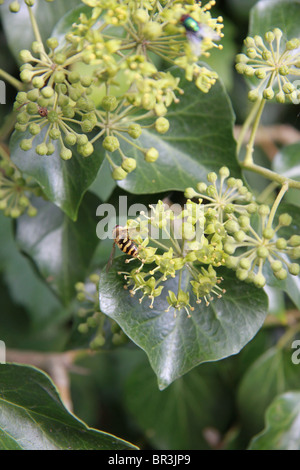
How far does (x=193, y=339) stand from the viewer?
4.10 ft

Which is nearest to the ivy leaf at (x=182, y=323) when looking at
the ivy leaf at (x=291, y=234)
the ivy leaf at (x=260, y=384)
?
the ivy leaf at (x=291, y=234)

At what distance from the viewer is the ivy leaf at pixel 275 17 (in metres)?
1.50

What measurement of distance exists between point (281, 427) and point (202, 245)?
918 millimetres

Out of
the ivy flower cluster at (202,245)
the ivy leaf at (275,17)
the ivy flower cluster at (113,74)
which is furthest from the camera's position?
the ivy leaf at (275,17)

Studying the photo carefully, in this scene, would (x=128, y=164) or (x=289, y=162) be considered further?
(x=289, y=162)

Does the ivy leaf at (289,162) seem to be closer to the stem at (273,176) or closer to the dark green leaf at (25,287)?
the stem at (273,176)

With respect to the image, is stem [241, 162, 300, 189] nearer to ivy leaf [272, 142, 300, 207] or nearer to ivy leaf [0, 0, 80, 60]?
ivy leaf [272, 142, 300, 207]

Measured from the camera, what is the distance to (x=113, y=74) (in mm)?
1020

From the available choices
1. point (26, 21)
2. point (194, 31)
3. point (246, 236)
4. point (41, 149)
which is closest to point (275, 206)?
point (246, 236)

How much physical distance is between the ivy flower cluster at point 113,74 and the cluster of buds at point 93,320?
1.40ft

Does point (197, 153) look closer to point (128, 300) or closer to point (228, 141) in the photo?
point (228, 141)

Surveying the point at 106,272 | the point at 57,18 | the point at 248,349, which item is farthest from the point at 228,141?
the point at 248,349

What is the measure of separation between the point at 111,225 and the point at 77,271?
11.6 inches

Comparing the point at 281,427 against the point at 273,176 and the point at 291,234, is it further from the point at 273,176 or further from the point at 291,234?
the point at 273,176
